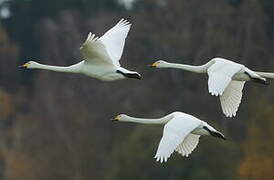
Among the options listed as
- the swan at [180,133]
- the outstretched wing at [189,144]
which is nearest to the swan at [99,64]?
the swan at [180,133]

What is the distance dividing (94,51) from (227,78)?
2037 mm

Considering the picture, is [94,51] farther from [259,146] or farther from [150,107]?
[150,107]

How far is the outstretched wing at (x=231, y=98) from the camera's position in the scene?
22453 millimetres

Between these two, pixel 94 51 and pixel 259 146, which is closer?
pixel 94 51

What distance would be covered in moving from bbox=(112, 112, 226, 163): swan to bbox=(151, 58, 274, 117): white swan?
0.53 meters

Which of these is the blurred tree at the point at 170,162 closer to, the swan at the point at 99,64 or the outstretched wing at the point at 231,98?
the outstretched wing at the point at 231,98

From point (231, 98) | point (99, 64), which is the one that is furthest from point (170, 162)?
point (99, 64)

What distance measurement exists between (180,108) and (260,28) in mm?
4081

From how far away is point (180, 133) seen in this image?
20.5 m

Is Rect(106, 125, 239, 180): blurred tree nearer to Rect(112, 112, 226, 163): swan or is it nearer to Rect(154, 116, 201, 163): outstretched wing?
Rect(112, 112, 226, 163): swan

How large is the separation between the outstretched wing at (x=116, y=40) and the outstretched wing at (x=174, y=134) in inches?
84.9

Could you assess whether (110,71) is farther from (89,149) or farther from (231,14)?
(231,14)

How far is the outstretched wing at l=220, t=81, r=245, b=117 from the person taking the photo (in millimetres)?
22453

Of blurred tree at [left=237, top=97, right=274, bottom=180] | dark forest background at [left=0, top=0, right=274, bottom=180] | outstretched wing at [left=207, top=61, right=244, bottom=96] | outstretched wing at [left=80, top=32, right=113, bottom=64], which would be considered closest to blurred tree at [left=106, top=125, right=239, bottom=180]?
dark forest background at [left=0, top=0, right=274, bottom=180]
